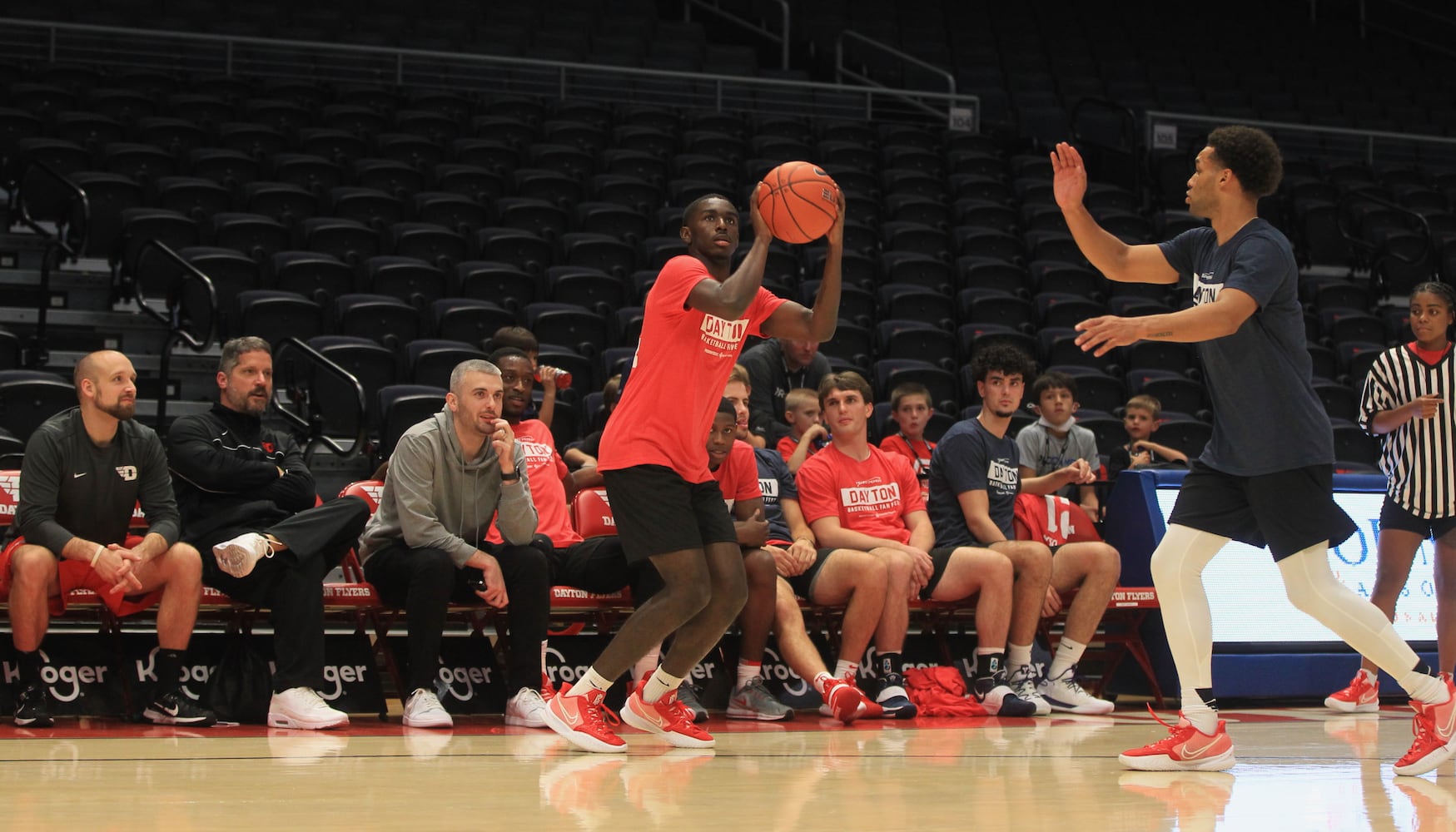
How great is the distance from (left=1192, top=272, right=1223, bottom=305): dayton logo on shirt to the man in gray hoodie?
2.56 m

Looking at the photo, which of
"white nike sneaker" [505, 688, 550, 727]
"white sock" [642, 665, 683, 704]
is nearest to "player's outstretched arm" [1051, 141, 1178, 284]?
"white sock" [642, 665, 683, 704]

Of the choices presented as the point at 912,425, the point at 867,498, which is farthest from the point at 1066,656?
the point at 912,425

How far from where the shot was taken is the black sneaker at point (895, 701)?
19.2ft

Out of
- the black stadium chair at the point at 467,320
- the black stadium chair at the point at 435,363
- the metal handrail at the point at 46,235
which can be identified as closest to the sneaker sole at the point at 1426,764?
the black stadium chair at the point at 435,363

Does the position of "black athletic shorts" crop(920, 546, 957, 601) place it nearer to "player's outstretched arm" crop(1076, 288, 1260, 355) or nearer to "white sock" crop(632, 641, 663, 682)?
"white sock" crop(632, 641, 663, 682)

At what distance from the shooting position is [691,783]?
3645 millimetres

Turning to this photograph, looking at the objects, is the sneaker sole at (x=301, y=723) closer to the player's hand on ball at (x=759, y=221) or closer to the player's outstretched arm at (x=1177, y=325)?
the player's hand on ball at (x=759, y=221)

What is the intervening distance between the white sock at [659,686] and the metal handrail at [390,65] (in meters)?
10.7

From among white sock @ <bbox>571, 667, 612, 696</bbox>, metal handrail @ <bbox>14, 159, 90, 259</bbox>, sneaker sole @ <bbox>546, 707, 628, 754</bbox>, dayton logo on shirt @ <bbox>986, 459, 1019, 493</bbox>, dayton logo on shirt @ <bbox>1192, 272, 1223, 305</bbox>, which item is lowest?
sneaker sole @ <bbox>546, 707, 628, 754</bbox>

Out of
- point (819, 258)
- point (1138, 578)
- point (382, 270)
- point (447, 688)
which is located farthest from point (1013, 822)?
point (819, 258)

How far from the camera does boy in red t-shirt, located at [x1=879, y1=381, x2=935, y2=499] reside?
712 centimetres

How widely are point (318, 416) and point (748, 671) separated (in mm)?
3179

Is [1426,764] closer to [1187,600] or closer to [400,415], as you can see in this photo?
[1187,600]

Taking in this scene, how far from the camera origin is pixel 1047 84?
1766 cm
